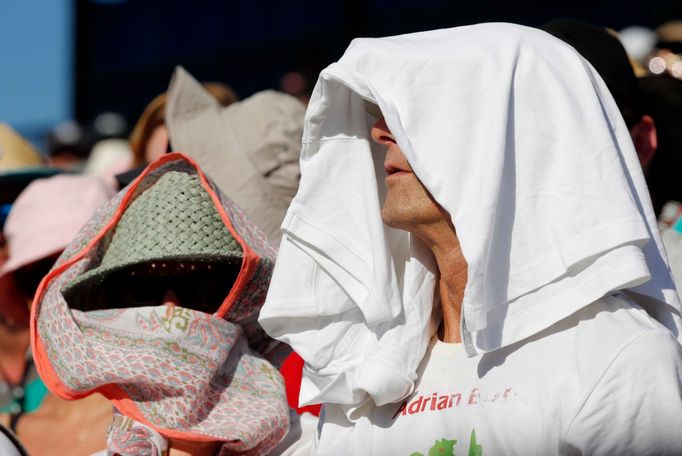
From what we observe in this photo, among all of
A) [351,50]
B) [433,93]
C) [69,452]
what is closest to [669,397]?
[433,93]

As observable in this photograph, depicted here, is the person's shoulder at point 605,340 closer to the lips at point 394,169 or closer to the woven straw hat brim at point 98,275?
the lips at point 394,169

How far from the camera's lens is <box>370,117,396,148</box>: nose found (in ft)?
7.82

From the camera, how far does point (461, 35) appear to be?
7.44 feet

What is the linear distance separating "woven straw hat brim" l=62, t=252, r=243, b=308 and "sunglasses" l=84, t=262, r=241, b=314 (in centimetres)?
4

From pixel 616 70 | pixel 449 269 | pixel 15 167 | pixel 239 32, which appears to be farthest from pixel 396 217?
pixel 239 32

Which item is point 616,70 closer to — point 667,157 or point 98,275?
point 667,157

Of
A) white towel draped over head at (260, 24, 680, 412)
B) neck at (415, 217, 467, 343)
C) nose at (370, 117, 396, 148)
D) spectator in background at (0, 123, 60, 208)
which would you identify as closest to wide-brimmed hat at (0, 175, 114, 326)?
spectator in background at (0, 123, 60, 208)

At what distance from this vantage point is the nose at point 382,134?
2.38 meters

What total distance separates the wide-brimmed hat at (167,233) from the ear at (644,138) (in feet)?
3.94

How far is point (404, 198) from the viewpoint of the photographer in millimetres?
2305

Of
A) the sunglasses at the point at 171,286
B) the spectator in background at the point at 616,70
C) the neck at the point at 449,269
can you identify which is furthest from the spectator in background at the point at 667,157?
the sunglasses at the point at 171,286

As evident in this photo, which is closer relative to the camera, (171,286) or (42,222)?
(171,286)

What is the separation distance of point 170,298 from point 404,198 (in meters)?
0.71

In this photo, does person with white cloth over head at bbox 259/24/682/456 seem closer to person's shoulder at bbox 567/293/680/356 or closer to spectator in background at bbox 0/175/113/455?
person's shoulder at bbox 567/293/680/356
